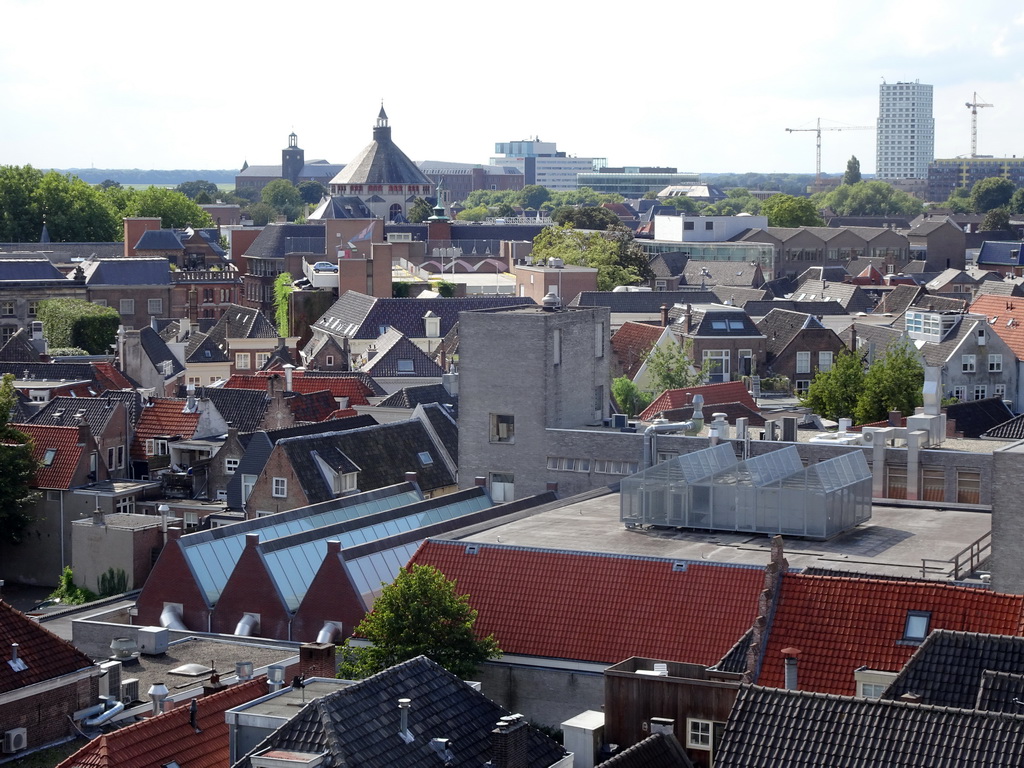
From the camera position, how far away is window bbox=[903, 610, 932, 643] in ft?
112

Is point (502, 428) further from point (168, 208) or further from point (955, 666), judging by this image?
point (168, 208)

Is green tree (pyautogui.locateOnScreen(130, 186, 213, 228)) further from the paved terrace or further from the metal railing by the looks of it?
the metal railing

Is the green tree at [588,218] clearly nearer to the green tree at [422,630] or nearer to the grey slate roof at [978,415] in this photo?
the grey slate roof at [978,415]

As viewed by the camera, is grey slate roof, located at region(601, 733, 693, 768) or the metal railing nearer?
grey slate roof, located at region(601, 733, 693, 768)

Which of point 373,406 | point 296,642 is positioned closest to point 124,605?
point 296,642

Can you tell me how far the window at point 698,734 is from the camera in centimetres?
3023

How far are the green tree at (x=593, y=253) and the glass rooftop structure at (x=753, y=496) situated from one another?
85124 millimetres

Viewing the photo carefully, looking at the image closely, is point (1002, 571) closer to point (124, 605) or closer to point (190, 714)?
point (190, 714)

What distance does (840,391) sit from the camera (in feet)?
246

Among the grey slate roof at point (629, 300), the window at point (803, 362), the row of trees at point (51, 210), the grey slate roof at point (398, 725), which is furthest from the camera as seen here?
the row of trees at point (51, 210)

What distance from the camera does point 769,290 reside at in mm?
137750

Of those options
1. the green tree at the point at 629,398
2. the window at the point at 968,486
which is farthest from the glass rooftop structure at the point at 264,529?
the green tree at the point at 629,398

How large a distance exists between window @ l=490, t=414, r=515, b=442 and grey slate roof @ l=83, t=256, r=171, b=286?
7802 centimetres

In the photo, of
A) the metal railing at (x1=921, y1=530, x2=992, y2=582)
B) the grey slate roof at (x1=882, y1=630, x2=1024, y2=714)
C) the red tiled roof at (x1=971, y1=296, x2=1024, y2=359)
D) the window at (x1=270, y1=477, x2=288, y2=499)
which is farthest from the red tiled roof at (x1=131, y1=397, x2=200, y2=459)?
the grey slate roof at (x1=882, y1=630, x2=1024, y2=714)
